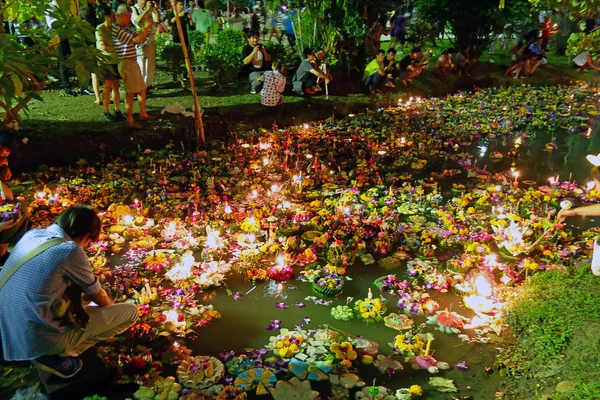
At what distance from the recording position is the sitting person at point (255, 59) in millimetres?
11109

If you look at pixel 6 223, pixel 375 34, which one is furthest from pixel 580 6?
pixel 375 34

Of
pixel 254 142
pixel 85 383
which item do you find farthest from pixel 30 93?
pixel 254 142

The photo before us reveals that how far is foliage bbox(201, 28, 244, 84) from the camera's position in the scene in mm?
11203

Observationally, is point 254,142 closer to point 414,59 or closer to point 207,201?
point 207,201

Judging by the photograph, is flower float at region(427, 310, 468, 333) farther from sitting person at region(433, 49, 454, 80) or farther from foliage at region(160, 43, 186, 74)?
sitting person at region(433, 49, 454, 80)

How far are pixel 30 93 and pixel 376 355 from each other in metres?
3.63

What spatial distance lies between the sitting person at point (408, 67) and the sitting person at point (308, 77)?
2630 millimetres

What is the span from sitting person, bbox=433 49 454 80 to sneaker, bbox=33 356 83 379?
13541 millimetres

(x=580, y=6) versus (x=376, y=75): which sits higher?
(x=580, y=6)

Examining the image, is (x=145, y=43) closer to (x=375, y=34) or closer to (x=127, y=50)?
(x=127, y=50)

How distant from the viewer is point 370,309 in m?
4.49

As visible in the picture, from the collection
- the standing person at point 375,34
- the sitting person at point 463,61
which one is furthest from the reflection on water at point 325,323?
the sitting person at point 463,61

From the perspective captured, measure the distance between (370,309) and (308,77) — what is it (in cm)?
824

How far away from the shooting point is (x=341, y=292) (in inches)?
191
